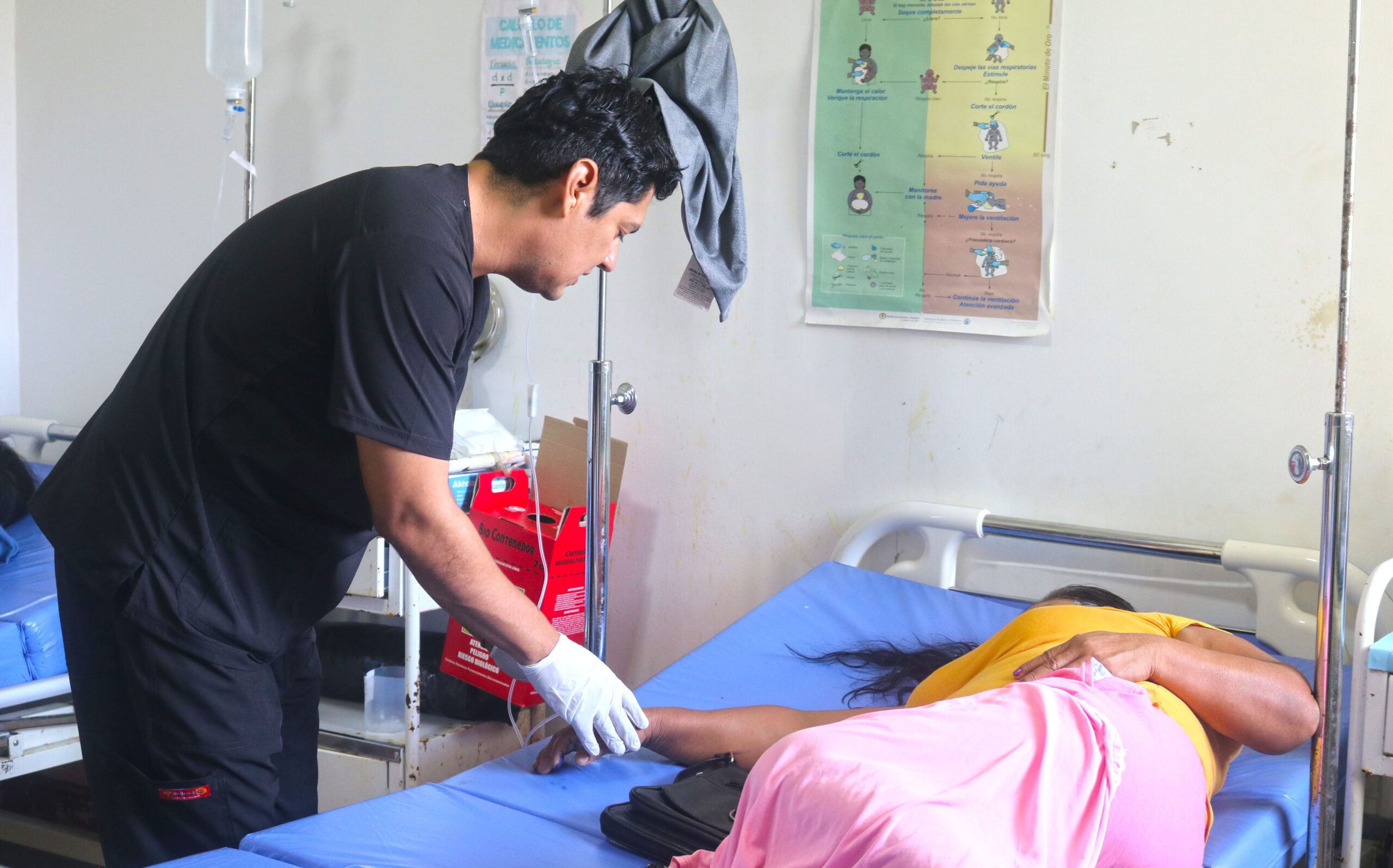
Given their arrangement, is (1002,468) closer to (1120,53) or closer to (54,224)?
(1120,53)

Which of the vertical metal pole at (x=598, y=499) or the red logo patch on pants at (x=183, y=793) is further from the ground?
the vertical metal pole at (x=598, y=499)

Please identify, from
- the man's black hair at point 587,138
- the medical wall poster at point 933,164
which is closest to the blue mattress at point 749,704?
the medical wall poster at point 933,164

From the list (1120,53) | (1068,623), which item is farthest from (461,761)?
(1120,53)

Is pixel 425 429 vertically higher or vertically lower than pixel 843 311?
lower

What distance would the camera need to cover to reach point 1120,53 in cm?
201

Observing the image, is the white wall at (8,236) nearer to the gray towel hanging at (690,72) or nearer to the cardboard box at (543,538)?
the cardboard box at (543,538)

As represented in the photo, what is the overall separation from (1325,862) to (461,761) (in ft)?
4.99

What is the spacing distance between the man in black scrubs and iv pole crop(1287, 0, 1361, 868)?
810 mm

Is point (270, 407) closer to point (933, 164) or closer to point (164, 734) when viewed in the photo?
point (164, 734)

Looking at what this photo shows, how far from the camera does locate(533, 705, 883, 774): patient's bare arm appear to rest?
1.51 m

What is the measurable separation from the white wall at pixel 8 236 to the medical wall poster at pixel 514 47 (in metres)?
1.57

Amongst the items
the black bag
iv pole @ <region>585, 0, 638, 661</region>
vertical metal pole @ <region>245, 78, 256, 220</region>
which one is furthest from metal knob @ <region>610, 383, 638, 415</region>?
vertical metal pole @ <region>245, 78, 256, 220</region>

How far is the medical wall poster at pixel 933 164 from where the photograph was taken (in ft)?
6.82

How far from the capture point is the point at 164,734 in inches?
50.6
